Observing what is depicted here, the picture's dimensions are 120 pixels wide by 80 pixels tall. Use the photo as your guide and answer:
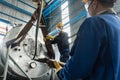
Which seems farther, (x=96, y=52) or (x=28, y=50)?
(x=28, y=50)

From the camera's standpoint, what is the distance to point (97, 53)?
1022 mm

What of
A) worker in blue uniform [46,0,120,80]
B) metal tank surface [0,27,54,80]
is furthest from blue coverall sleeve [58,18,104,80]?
metal tank surface [0,27,54,80]

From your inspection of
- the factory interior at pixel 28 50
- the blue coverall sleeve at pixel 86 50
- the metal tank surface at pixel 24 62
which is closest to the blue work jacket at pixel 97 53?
the blue coverall sleeve at pixel 86 50

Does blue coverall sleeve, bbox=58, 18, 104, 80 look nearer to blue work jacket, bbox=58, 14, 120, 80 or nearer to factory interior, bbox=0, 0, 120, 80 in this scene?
blue work jacket, bbox=58, 14, 120, 80

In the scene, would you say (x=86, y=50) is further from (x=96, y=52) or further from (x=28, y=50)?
(x=28, y=50)

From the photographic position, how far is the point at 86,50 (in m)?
1.01

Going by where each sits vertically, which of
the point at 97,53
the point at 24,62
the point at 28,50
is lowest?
the point at 24,62

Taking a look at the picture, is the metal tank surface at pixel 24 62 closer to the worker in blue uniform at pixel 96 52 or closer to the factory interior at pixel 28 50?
the factory interior at pixel 28 50

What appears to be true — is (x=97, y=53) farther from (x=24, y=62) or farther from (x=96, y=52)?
(x=24, y=62)

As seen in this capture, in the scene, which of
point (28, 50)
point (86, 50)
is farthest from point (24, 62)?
point (86, 50)

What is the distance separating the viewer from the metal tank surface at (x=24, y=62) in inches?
88.8

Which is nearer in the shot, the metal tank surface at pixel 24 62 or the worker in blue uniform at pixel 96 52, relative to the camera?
the worker in blue uniform at pixel 96 52

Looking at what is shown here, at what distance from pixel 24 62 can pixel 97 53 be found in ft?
5.00

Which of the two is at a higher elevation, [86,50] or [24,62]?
[86,50]
